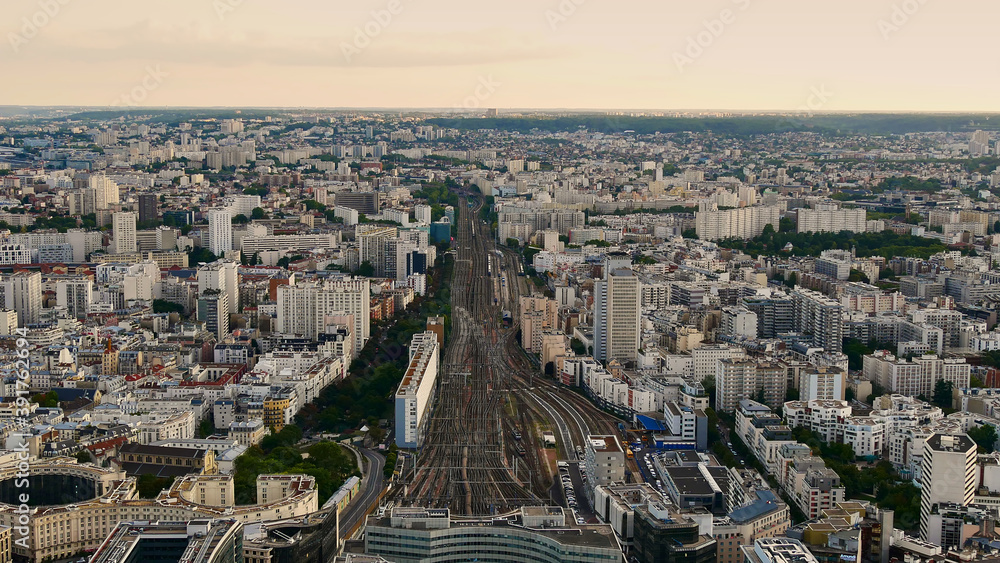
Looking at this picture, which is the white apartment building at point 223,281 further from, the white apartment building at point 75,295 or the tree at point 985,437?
the tree at point 985,437

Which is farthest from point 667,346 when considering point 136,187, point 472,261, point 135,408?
point 136,187

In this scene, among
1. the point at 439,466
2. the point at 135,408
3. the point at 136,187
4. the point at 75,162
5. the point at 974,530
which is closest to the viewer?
the point at 974,530

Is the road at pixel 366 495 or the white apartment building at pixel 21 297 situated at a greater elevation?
the white apartment building at pixel 21 297

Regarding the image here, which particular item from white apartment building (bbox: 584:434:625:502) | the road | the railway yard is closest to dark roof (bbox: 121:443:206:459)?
the road

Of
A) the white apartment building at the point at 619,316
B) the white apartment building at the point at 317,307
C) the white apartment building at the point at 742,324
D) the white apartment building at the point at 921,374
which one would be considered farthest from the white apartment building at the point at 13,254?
the white apartment building at the point at 921,374

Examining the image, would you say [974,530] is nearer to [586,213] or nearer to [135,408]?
[135,408]

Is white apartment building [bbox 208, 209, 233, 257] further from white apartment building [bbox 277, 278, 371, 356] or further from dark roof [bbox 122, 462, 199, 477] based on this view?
dark roof [bbox 122, 462, 199, 477]
